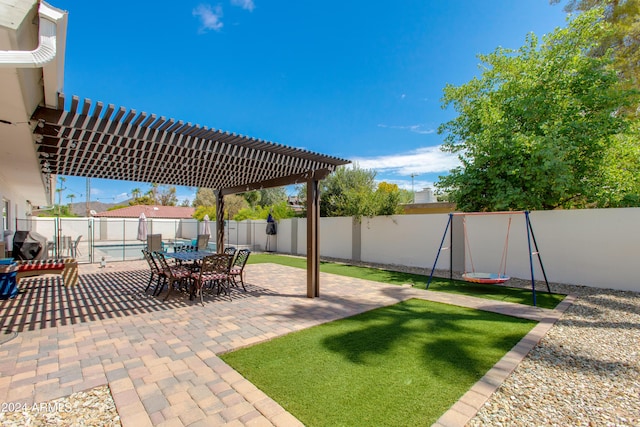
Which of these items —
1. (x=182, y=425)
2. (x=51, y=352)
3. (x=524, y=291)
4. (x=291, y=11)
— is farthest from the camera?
(x=291, y=11)

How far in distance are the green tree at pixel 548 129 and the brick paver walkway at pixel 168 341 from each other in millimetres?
4176

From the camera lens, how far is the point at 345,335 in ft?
14.2

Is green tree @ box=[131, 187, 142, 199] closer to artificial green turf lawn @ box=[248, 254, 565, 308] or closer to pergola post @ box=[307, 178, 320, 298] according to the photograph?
artificial green turf lawn @ box=[248, 254, 565, 308]

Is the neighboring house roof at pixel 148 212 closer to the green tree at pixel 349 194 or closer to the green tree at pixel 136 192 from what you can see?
the green tree at pixel 136 192

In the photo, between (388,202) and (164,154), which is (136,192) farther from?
(164,154)

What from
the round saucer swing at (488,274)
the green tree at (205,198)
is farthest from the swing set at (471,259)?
the green tree at (205,198)

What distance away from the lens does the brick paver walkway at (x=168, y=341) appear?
2.64 m

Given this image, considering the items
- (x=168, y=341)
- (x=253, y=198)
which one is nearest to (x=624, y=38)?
(x=168, y=341)

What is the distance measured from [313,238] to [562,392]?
4.61 m

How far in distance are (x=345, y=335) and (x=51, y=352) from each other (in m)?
3.68

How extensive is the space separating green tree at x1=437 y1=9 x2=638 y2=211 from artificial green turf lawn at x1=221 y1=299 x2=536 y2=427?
504cm

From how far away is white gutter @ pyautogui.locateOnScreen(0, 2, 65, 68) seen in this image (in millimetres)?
2301

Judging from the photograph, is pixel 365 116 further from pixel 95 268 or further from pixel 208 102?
pixel 95 268

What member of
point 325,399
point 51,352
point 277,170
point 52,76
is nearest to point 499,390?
point 325,399
